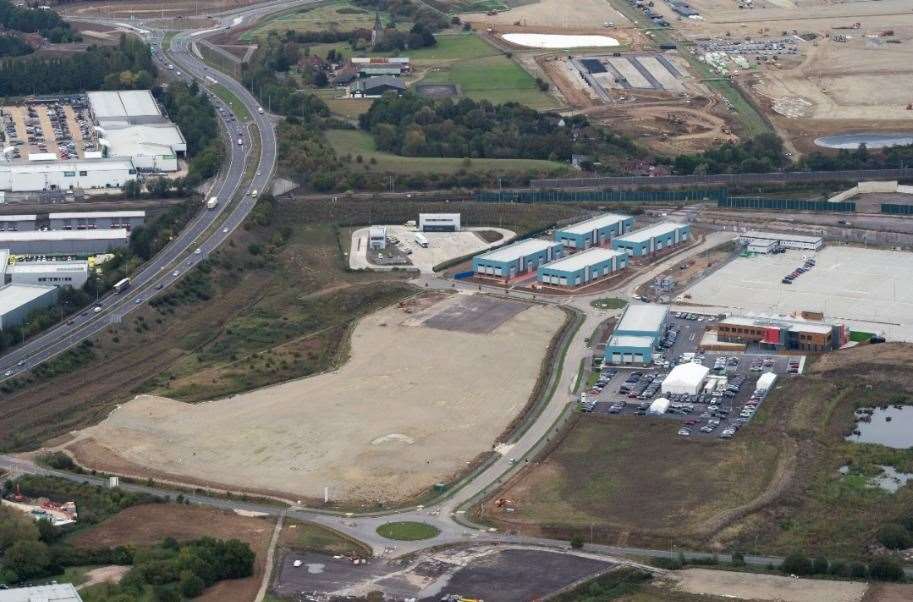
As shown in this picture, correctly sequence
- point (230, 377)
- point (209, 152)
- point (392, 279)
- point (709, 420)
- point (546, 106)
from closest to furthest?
1. point (709, 420)
2. point (230, 377)
3. point (392, 279)
4. point (209, 152)
5. point (546, 106)

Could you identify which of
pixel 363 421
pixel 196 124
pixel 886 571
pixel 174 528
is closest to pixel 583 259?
pixel 363 421

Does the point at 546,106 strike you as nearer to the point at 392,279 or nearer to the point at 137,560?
the point at 392,279

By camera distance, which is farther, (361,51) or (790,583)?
(361,51)

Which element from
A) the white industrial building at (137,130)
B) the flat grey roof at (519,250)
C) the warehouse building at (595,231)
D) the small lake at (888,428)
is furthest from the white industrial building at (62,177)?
the small lake at (888,428)

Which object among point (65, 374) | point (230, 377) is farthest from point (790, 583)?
point (65, 374)

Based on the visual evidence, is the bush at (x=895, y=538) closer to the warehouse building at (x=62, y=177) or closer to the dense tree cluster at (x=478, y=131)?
the warehouse building at (x=62, y=177)

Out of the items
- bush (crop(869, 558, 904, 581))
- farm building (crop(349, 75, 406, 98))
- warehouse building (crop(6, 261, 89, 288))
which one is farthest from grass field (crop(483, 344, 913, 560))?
farm building (crop(349, 75, 406, 98))
